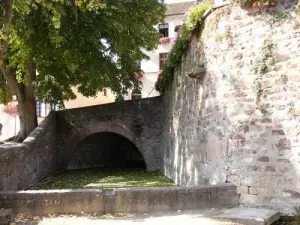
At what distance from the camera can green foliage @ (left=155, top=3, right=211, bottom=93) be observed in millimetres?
7414

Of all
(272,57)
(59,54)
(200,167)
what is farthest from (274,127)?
(59,54)

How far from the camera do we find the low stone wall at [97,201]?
573cm

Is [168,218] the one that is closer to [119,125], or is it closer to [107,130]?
[119,125]

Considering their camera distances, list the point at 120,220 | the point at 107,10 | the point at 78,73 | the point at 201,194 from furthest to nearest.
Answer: the point at 78,73
the point at 107,10
the point at 201,194
the point at 120,220

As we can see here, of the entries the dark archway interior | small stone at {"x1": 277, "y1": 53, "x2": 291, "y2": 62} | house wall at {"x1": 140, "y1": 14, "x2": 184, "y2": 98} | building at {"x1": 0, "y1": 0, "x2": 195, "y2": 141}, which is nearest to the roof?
building at {"x1": 0, "y1": 0, "x2": 195, "y2": 141}

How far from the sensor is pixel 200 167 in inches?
304

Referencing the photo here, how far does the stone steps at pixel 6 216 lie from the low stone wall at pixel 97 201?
26 centimetres

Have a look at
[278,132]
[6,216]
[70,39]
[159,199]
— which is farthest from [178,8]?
[6,216]

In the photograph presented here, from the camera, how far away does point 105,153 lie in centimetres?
1886

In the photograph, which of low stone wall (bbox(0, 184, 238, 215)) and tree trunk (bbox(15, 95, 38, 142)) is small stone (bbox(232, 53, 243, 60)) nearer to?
low stone wall (bbox(0, 184, 238, 215))

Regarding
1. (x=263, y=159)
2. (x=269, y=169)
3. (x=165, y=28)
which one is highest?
(x=165, y=28)

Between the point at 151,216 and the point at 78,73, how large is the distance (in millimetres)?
7995

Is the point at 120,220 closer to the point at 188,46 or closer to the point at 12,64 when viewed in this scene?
the point at 188,46

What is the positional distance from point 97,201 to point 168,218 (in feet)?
3.84
